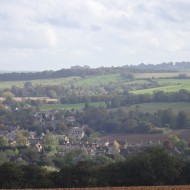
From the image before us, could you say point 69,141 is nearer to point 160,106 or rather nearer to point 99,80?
point 160,106

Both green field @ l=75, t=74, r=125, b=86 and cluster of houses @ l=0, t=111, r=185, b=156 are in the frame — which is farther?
green field @ l=75, t=74, r=125, b=86

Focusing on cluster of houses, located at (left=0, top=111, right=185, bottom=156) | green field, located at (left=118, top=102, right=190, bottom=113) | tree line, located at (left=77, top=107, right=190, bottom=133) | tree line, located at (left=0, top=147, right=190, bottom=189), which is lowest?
cluster of houses, located at (left=0, top=111, right=185, bottom=156)

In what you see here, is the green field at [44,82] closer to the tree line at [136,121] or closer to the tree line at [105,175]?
the tree line at [136,121]

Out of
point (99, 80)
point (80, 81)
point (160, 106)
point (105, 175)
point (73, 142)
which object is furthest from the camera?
point (99, 80)

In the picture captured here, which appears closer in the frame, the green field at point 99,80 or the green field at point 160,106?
the green field at point 160,106

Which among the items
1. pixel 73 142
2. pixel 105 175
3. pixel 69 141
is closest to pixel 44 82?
pixel 69 141

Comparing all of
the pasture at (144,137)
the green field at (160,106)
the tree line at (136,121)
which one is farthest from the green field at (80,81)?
the pasture at (144,137)

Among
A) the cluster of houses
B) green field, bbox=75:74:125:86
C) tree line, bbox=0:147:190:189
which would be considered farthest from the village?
green field, bbox=75:74:125:86

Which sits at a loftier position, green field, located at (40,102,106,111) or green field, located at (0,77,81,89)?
green field, located at (0,77,81,89)

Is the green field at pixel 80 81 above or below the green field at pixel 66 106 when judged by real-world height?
above

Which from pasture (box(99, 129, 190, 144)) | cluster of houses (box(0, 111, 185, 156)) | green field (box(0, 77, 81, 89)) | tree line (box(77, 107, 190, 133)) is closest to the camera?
cluster of houses (box(0, 111, 185, 156))

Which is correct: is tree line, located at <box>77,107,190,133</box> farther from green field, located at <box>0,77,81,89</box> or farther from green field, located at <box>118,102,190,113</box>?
green field, located at <box>0,77,81,89</box>

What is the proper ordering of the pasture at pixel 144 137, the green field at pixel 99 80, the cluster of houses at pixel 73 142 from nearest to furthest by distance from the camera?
the cluster of houses at pixel 73 142, the pasture at pixel 144 137, the green field at pixel 99 80

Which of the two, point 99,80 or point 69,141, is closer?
point 69,141
